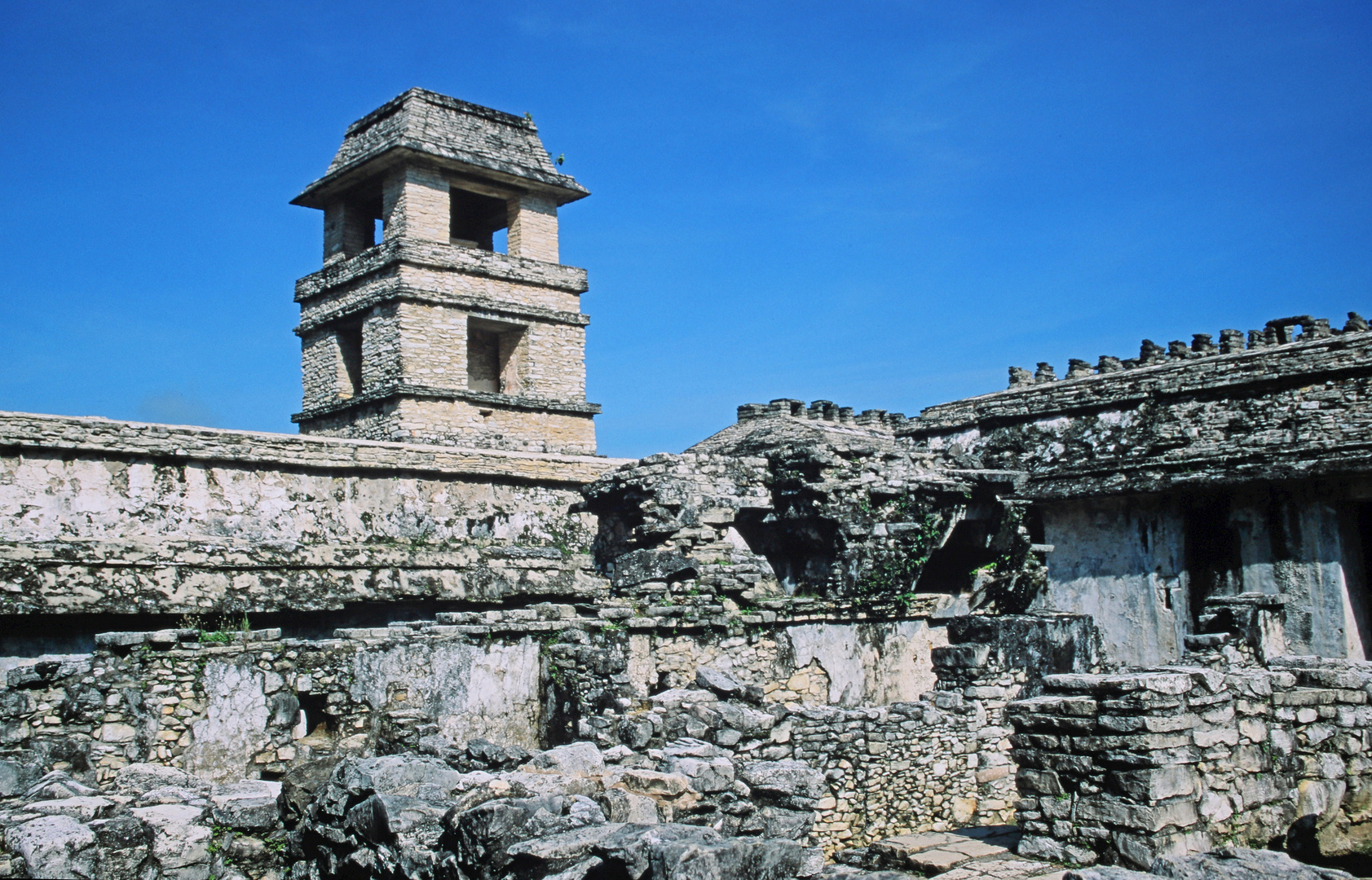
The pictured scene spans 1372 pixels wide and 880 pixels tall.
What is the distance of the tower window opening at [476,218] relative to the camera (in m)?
24.2

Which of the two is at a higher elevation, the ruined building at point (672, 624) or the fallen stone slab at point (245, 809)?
the ruined building at point (672, 624)

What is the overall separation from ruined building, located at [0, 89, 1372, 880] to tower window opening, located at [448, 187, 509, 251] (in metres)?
2.06

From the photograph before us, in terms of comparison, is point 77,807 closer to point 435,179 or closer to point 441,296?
point 441,296

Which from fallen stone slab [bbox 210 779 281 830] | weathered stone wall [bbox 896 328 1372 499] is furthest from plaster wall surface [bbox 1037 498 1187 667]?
fallen stone slab [bbox 210 779 281 830]

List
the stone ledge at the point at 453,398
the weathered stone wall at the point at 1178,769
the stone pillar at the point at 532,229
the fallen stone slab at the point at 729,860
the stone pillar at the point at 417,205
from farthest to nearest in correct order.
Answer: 1. the stone pillar at the point at 532,229
2. the stone pillar at the point at 417,205
3. the stone ledge at the point at 453,398
4. the weathered stone wall at the point at 1178,769
5. the fallen stone slab at the point at 729,860

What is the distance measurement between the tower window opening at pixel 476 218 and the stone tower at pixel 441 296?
0.25 feet

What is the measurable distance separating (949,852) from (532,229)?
17.3 metres

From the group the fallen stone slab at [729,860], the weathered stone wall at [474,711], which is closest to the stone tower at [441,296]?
the weathered stone wall at [474,711]

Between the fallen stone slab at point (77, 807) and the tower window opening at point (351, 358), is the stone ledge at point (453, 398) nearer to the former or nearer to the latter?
the tower window opening at point (351, 358)

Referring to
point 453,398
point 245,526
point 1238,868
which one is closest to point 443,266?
point 453,398

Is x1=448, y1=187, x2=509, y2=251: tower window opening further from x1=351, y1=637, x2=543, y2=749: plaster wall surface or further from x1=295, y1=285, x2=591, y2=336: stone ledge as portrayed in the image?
x1=351, y1=637, x2=543, y2=749: plaster wall surface

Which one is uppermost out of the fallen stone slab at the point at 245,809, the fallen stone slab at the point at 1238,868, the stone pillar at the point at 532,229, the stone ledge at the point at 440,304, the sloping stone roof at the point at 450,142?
the sloping stone roof at the point at 450,142

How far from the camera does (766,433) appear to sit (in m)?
20.2

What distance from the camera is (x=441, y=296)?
21.3 m
